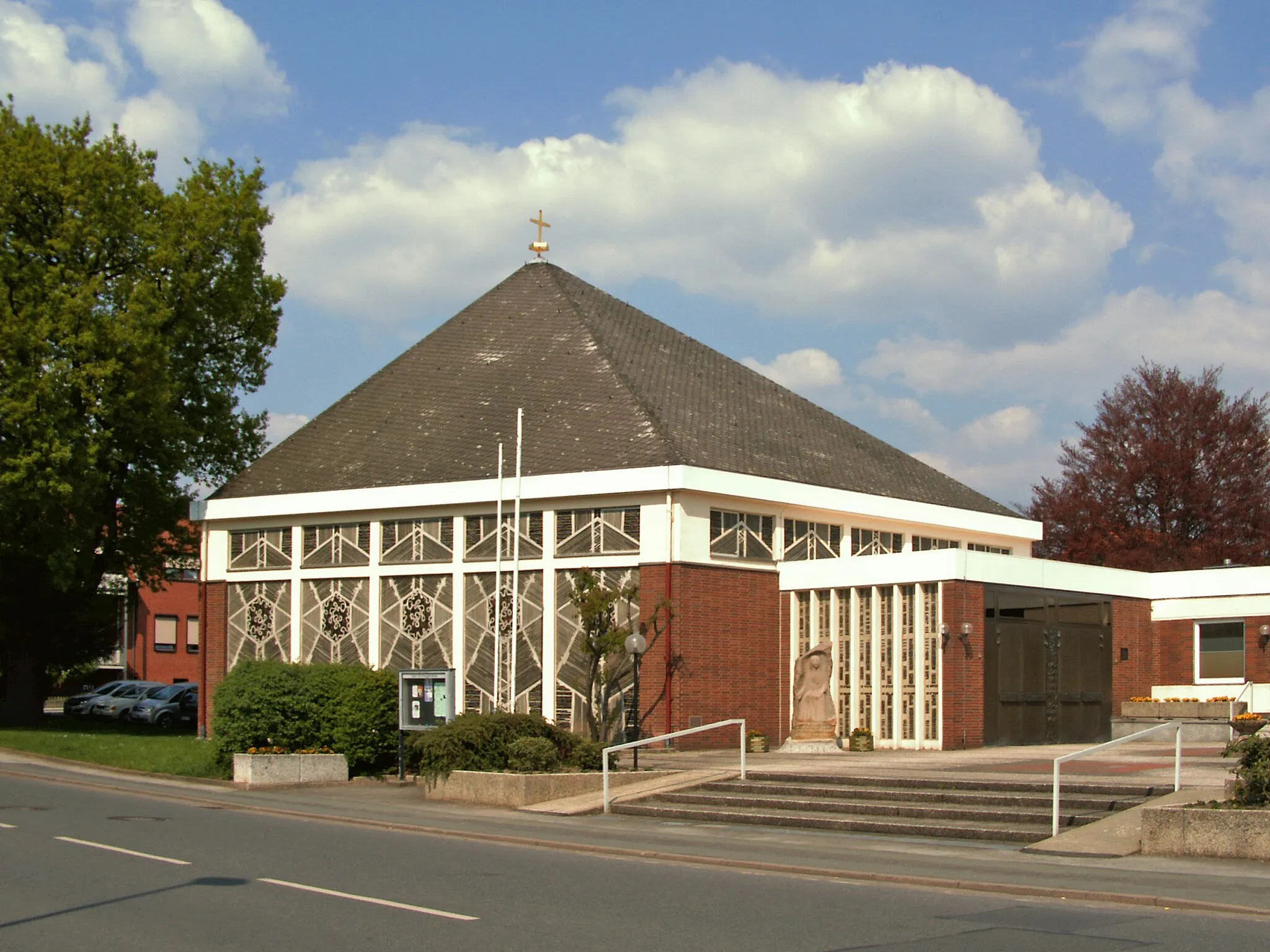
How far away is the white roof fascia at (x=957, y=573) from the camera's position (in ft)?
96.5

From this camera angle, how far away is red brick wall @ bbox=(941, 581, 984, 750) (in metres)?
28.9

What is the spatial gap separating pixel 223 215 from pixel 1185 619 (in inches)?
1088

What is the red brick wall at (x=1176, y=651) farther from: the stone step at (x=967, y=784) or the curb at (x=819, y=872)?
the curb at (x=819, y=872)

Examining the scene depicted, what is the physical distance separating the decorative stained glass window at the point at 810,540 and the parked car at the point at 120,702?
26.0m

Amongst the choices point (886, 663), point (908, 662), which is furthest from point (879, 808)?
point (886, 663)

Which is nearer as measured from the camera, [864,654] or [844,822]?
[844,822]

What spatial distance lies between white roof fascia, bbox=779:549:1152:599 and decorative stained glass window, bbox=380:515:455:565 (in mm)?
8118

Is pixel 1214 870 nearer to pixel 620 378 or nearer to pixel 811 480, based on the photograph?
pixel 811 480

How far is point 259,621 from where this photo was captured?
3903cm

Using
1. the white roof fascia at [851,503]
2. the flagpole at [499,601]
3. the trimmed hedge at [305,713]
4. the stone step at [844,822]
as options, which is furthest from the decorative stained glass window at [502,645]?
the stone step at [844,822]

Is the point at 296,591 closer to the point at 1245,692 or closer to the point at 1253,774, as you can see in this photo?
the point at 1245,692

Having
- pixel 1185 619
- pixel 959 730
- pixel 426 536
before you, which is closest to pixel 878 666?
pixel 959 730

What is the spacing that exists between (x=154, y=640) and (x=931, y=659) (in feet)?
175

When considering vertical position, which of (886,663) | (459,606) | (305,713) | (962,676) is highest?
(459,606)
